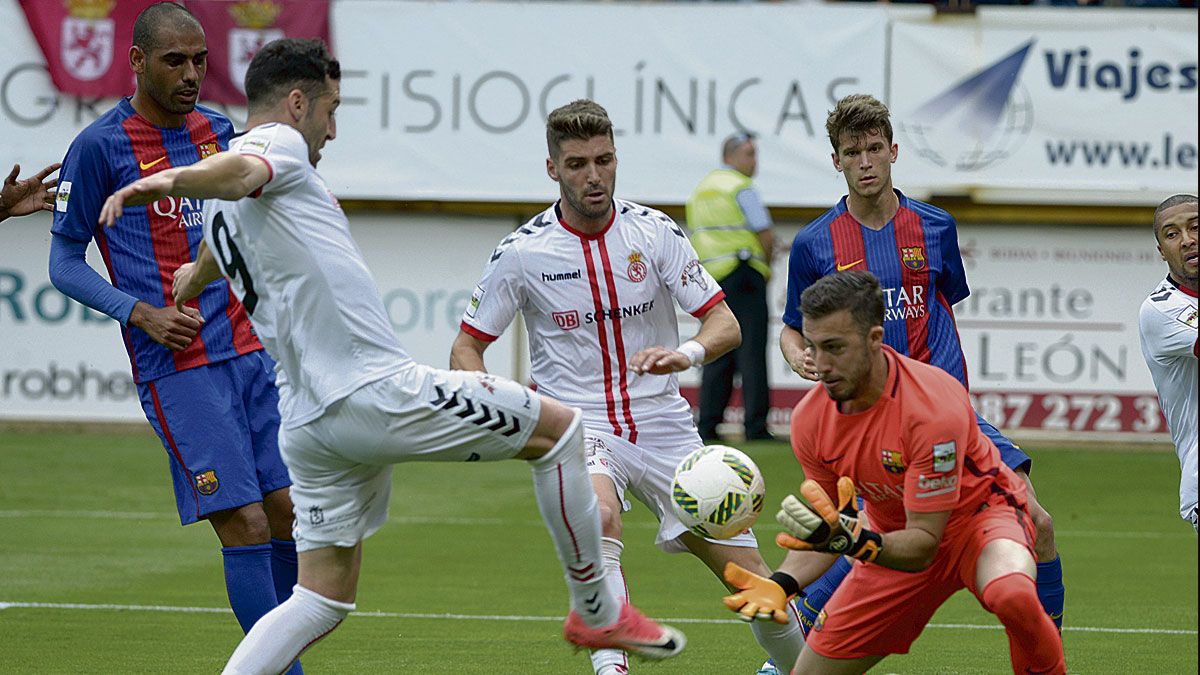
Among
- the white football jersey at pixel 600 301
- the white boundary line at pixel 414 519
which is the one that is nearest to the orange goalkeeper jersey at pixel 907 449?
the white football jersey at pixel 600 301

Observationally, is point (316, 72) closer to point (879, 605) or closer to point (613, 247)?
point (613, 247)

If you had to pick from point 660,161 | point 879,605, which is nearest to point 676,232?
point 879,605

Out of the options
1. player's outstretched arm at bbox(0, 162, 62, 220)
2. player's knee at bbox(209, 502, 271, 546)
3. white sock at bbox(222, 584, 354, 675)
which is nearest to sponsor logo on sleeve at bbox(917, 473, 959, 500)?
white sock at bbox(222, 584, 354, 675)

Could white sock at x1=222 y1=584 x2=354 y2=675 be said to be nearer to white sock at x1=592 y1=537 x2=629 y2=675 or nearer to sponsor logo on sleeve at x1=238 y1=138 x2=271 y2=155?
white sock at x1=592 y1=537 x2=629 y2=675

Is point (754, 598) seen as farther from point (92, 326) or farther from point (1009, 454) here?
point (92, 326)

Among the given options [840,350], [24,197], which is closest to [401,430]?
[840,350]

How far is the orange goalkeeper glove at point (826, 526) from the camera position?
4.98 metres

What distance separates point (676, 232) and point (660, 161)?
9104 mm

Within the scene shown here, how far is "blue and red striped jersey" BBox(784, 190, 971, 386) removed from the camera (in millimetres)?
6750

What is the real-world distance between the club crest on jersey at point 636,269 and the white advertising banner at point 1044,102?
940 centimetres

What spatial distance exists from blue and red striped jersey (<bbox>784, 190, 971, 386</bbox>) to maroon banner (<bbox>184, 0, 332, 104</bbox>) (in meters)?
9.54

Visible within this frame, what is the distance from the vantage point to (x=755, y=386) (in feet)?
47.4

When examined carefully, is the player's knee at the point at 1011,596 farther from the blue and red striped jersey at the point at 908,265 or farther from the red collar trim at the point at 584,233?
the red collar trim at the point at 584,233

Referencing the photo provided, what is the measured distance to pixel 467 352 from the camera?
6.52m
